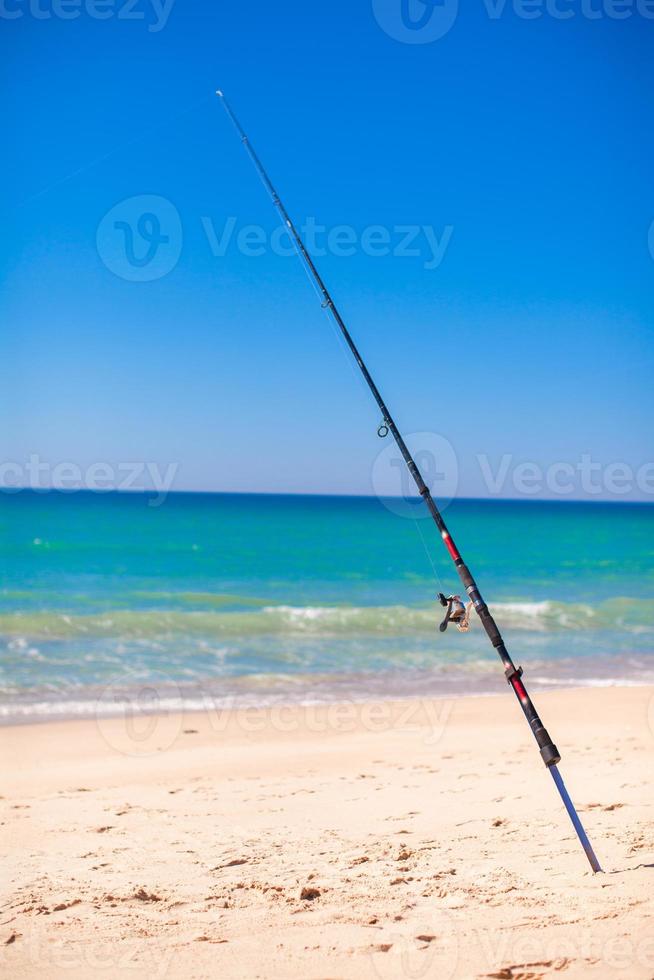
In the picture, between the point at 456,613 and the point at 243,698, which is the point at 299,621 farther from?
the point at 456,613

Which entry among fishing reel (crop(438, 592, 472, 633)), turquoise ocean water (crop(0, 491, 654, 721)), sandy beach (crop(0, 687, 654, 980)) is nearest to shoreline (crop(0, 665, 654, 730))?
turquoise ocean water (crop(0, 491, 654, 721))

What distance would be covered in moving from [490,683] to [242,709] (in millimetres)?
3594

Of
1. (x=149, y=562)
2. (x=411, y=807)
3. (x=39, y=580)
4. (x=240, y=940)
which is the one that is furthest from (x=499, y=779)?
(x=149, y=562)

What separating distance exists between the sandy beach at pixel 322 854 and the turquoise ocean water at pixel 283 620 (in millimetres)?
2256

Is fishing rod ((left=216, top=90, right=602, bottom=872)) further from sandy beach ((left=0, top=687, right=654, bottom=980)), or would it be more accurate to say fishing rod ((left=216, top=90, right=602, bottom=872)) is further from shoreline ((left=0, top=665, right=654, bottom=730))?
shoreline ((left=0, top=665, right=654, bottom=730))

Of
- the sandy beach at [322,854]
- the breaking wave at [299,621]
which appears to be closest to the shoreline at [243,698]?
the sandy beach at [322,854]

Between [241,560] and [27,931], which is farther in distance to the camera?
[241,560]

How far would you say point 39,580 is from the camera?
22.4 meters

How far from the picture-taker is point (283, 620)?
16.6 m

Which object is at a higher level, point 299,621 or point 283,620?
point 283,620

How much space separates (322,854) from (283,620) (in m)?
12.2

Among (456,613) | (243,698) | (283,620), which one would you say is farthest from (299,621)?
(456,613)

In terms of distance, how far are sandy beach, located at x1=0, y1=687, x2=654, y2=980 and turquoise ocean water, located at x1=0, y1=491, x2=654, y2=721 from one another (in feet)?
7.40

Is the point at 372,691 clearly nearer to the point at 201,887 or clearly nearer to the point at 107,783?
the point at 107,783
